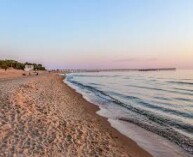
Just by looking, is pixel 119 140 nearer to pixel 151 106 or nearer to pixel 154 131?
pixel 154 131

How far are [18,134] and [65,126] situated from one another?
Answer: 108 inches

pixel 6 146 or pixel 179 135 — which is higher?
pixel 6 146

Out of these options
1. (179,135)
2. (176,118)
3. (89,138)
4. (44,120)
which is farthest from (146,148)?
(176,118)

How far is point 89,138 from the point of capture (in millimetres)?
11102

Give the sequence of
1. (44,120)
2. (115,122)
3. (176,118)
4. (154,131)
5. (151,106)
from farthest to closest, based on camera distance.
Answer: (151,106), (176,118), (115,122), (154,131), (44,120)

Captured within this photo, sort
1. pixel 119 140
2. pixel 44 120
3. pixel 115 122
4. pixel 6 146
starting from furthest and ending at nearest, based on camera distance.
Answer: pixel 115 122
pixel 44 120
pixel 119 140
pixel 6 146

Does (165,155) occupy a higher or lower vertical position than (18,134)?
lower

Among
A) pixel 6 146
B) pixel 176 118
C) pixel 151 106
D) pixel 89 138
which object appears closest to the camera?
pixel 6 146

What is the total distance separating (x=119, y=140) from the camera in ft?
39.5

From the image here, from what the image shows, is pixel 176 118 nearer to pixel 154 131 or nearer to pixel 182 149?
pixel 154 131

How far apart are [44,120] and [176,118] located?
9453 millimetres

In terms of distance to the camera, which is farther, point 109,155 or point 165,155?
point 165,155

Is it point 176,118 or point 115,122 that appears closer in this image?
point 115,122

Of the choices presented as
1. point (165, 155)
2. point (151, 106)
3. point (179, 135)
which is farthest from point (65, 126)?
point (151, 106)
